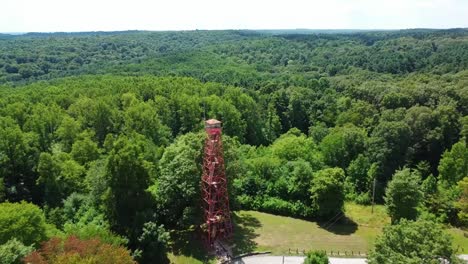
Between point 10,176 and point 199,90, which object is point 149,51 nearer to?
point 199,90

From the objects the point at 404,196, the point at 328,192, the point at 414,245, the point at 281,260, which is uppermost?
the point at 414,245

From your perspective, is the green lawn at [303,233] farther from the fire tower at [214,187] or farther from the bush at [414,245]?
the bush at [414,245]

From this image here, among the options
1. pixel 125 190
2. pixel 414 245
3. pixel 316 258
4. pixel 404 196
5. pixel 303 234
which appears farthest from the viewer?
pixel 303 234

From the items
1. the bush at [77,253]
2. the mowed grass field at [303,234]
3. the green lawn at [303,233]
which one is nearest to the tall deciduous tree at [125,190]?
the mowed grass field at [303,234]

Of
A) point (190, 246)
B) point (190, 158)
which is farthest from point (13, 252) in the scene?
point (190, 158)

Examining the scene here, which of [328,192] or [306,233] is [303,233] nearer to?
[306,233]

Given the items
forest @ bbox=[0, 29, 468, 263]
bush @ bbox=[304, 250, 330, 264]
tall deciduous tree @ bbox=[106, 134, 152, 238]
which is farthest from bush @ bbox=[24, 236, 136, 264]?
bush @ bbox=[304, 250, 330, 264]

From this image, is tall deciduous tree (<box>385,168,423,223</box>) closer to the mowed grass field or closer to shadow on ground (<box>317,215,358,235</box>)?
the mowed grass field
